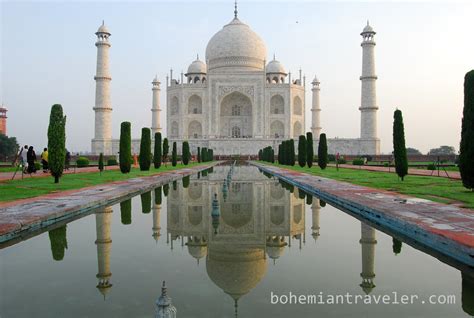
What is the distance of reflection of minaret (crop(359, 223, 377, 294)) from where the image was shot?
2.64 meters

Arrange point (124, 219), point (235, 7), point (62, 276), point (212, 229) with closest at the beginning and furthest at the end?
point (62, 276), point (212, 229), point (124, 219), point (235, 7)

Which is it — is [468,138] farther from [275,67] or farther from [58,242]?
[275,67]

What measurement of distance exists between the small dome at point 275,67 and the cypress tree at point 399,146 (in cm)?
3275

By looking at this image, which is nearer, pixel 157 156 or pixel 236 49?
pixel 157 156

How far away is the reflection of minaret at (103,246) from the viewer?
2635mm

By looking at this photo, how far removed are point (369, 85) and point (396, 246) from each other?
3037 centimetres

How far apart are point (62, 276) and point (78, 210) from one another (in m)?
2.67

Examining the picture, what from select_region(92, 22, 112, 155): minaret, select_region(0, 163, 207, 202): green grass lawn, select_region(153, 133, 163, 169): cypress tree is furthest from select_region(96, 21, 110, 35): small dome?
select_region(0, 163, 207, 202): green grass lawn

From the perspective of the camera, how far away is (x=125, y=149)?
13836 millimetres

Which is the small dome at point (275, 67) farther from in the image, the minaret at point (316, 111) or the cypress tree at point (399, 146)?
the cypress tree at point (399, 146)

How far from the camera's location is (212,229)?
4.27 meters

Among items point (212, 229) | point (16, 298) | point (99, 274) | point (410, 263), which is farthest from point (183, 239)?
point (410, 263)

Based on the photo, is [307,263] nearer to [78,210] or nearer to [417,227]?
[417,227]

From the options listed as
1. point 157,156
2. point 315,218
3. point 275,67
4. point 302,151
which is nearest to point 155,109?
point 275,67
